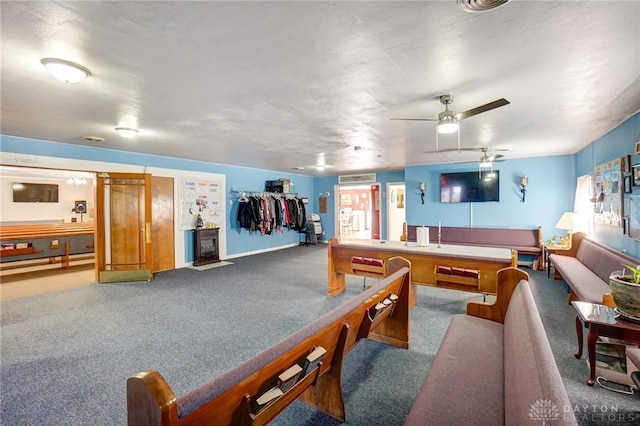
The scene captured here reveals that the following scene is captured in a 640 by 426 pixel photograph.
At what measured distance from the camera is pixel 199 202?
22.3 ft

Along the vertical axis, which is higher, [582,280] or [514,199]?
[514,199]

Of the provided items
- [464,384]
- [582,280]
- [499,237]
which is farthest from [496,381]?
[499,237]

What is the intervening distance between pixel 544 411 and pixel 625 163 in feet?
13.6

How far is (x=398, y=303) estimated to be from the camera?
286 centimetres

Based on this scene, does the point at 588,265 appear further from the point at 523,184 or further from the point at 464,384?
the point at 464,384

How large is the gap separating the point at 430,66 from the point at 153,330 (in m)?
3.73

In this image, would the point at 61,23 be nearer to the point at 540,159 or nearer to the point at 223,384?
the point at 223,384

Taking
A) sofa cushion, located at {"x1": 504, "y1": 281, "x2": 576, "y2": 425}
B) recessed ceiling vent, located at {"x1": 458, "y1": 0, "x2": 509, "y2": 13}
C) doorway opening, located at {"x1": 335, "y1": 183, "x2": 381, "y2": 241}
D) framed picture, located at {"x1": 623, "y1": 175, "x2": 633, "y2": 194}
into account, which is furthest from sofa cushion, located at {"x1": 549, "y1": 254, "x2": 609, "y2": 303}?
doorway opening, located at {"x1": 335, "y1": 183, "x2": 381, "y2": 241}

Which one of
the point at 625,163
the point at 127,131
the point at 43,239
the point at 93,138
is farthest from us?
the point at 43,239

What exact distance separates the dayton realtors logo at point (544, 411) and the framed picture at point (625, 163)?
4.00 m

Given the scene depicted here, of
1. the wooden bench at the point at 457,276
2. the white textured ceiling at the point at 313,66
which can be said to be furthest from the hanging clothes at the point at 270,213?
the wooden bench at the point at 457,276

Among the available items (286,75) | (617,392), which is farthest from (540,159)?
(286,75)

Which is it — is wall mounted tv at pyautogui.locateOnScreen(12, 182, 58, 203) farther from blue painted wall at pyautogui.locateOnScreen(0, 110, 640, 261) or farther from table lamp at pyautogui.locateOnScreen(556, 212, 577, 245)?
table lamp at pyautogui.locateOnScreen(556, 212, 577, 245)

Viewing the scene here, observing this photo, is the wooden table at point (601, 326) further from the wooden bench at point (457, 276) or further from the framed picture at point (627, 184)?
the framed picture at point (627, 184)
